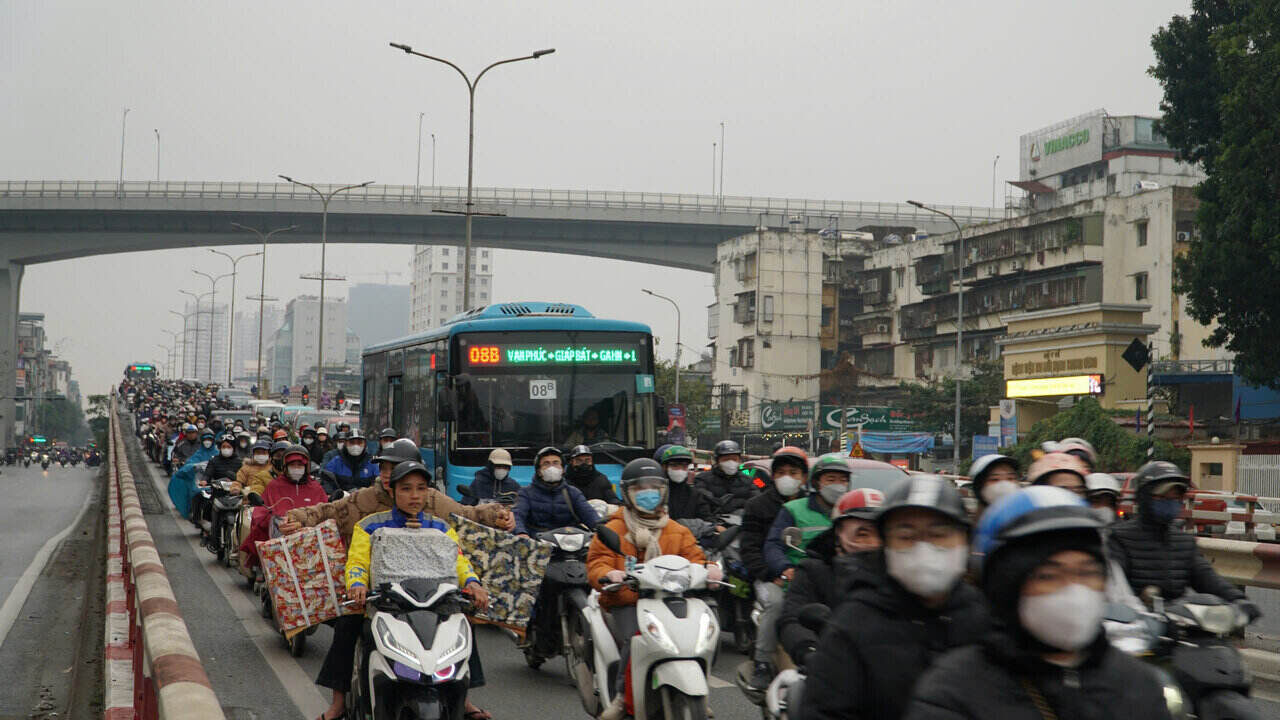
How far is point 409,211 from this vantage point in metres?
70.6

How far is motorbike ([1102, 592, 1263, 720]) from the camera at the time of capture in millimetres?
5570

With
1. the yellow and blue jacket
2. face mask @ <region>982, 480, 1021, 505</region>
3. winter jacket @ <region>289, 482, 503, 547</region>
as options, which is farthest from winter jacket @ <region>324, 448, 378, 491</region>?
face mask @ <region>982, 480, 1021, 505</region>

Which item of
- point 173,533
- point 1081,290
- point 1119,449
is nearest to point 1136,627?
point 173,533

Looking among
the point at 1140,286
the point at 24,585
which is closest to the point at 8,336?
the point at 1140,286

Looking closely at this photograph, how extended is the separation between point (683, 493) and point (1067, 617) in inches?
412

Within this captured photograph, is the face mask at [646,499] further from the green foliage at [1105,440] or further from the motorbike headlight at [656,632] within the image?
the green foliage at [1105,440]

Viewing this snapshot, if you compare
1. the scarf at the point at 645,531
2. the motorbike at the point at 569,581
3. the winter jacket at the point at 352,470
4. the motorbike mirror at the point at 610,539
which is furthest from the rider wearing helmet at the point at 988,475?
the winter jacket at the point at 352,470

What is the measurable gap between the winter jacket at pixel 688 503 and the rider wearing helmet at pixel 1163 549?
21.0 feet

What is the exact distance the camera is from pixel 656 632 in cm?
680

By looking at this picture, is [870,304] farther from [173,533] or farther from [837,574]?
[837,574]

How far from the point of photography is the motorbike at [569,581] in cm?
941

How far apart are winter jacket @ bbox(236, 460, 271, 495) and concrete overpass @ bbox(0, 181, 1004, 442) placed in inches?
2071

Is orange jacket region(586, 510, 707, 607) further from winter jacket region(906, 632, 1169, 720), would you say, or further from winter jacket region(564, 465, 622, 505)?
winter jacket region(906, 632, 1169, 720)

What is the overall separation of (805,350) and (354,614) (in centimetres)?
7520
